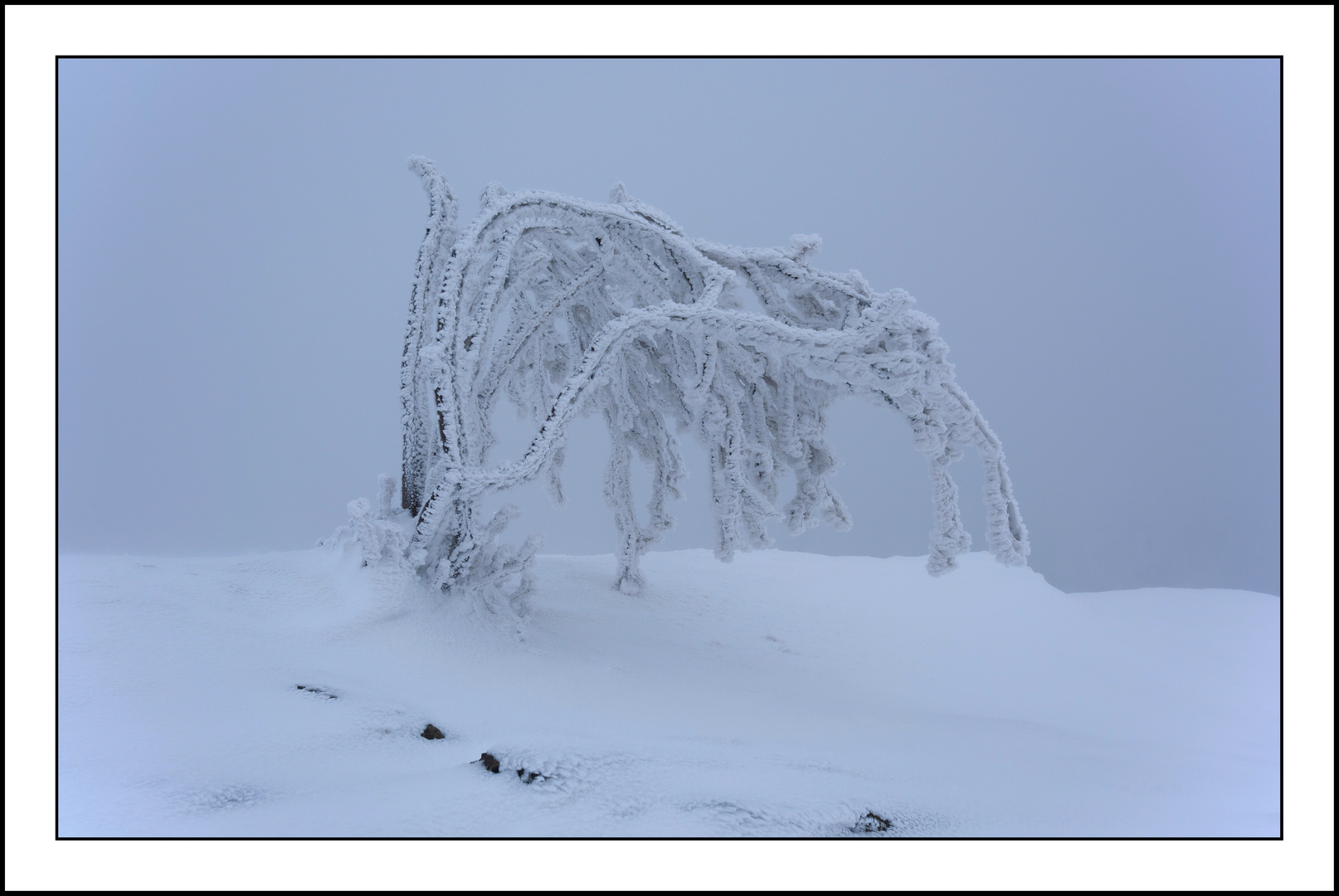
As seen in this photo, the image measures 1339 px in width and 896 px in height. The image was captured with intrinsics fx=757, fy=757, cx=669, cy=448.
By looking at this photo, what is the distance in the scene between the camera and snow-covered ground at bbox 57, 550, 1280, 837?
6.89 feet

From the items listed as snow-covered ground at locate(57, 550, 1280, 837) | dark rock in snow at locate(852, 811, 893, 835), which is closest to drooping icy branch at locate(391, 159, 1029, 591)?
snow-covered ground at locate(57, 550, 1280, 837)

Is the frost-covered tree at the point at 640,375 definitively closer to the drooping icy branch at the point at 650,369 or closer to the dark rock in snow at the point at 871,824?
the drooping icy branch at the point at 650,369

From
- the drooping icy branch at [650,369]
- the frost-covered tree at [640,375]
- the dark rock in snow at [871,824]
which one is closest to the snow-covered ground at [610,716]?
the dark rock in snow at [871,824]

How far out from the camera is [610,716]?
3020 millimetres

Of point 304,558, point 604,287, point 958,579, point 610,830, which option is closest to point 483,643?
point 304,558

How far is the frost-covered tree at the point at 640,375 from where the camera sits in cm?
368

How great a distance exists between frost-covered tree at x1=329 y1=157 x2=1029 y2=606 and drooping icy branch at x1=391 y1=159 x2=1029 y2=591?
11 millimetres

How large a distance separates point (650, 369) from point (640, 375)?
2.8 inches

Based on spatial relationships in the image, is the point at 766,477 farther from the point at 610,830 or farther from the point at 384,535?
the point at 610,830

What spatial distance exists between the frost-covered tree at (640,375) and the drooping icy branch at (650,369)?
0.04 ft

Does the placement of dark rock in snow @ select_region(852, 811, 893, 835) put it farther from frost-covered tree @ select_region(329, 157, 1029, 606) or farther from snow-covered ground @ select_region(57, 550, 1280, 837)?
frost-covered tree @ select_region(329, 157, 1029, 606)

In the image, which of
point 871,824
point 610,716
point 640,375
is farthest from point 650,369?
point 871,824

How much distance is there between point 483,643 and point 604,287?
230 centimetres

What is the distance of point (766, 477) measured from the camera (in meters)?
4.50
